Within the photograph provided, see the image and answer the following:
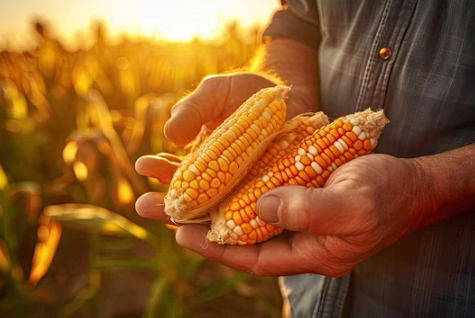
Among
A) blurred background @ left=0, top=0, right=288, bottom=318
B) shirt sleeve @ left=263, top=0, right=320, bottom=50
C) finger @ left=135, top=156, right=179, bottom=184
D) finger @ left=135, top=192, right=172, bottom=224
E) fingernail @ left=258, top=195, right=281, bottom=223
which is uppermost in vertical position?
shirt sleeve @ left=263, top=0, right=320, bottom=50

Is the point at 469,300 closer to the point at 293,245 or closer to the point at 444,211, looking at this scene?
the point at 444,211

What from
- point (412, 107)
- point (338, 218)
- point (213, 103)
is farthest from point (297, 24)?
point (338, 218)

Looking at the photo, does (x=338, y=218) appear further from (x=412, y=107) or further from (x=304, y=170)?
(x=412, y=107)

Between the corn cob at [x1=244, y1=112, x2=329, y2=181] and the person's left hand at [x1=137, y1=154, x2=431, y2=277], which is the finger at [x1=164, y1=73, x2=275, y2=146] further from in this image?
the person's left hand at [x1=137, y1=154, x2=431, y2=277]

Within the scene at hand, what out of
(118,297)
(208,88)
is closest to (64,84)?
(118,297)

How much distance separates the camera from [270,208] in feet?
3.34

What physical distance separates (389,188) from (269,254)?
1.17 ft

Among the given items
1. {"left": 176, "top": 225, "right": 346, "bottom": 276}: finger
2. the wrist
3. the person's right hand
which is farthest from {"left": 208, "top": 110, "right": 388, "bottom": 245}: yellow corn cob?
the person's right hand

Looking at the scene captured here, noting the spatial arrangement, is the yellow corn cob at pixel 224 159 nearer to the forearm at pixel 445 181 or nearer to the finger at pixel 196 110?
the finger at pixel 196 110

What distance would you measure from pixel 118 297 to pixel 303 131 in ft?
6.32

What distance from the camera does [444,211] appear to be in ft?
3.65

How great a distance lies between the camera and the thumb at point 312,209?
0.94m

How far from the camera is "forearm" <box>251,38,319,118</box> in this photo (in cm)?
161

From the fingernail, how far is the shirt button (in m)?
0.55
